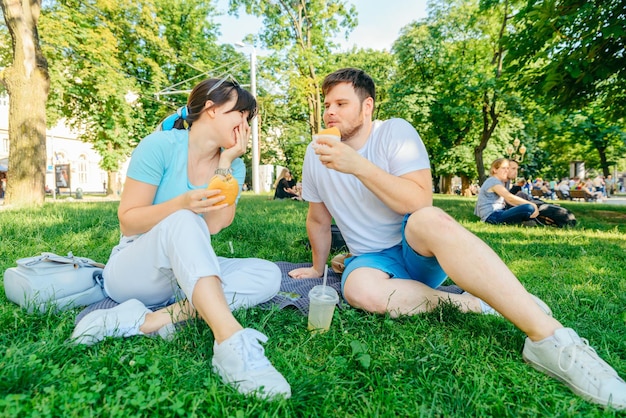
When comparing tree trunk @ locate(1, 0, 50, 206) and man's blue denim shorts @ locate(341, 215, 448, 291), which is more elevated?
tree trunk @ locate(1, 0, 50, 206)

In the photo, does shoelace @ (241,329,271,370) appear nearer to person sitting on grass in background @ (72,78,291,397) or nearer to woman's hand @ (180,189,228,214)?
person sitting on grass in background @ (72,78,291,397)

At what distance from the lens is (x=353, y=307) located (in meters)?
2.36

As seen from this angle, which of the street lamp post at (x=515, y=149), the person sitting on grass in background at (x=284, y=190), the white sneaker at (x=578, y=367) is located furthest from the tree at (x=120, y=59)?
the street lamp post at (x=515, y=149)

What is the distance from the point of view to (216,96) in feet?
7.18

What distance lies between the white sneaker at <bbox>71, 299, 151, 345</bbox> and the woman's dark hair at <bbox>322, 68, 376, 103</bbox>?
5.74 ft

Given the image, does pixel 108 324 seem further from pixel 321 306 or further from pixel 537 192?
pixel 537 192

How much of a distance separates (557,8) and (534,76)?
5.15 feet

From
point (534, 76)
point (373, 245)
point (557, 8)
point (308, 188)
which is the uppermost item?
point (557, 8)

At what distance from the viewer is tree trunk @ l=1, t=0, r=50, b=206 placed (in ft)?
26.2

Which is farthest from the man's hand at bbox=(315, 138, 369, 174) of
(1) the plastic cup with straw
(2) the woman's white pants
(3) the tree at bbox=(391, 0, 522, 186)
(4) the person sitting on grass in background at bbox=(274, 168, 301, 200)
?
(3) the tree at bbox=(391, 0, 522, 186)

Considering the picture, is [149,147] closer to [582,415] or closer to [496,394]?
[496,394]

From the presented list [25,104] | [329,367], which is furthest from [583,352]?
[25,104]

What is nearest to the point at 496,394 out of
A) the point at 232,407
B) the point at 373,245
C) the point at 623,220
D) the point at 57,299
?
the point at 232,407

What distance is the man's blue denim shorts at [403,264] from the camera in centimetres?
220
